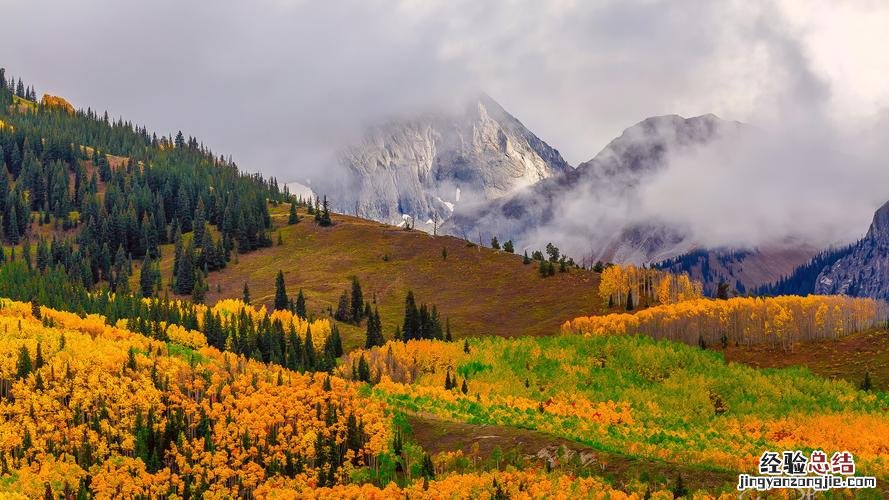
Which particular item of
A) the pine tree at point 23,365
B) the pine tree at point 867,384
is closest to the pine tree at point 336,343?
the pine tree at point 23,365

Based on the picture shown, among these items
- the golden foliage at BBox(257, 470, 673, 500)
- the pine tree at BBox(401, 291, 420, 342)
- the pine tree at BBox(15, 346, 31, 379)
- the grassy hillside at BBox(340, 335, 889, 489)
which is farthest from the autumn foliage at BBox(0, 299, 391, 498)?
the pine tree at BBox(401, 291, 420, 342)

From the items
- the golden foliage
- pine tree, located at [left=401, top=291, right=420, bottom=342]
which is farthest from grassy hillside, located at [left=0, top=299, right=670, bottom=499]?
pine tree, located at [left=401, top=291, right=420, bottom=342]

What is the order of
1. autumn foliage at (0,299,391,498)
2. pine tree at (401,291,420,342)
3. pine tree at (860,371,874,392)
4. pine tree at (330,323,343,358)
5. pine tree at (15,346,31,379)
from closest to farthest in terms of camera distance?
autumn foliage at (0,299,391,498) < pine tree at (15,346,31,379) < pine tree at (860,371,874,392) < pine tree at (330,323,343,358) < pine tree at (401,291,420,342)

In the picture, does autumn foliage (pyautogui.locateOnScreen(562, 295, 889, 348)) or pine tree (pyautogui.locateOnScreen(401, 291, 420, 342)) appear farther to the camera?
pine tree (pyautogui.locateOnScreen(401, 291, 420, 342))

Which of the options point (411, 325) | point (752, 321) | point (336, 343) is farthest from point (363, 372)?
point (752, 321)

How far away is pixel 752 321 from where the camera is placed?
540 feet

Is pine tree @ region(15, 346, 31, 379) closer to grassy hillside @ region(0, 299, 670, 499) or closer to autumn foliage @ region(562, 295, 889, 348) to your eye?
grassy hillside @ region(0, 299, 670, 499)

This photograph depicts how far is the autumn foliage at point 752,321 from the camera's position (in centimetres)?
16000

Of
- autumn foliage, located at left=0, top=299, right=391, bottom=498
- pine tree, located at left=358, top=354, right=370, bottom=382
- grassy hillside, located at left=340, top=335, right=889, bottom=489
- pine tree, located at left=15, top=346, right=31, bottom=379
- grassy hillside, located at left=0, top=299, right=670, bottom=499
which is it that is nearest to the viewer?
grassy hillside, located at left=0, top=299, right=670, bottom=499

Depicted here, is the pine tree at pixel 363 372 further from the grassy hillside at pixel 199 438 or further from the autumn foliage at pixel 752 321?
the autumn foliage at pixel 752 321

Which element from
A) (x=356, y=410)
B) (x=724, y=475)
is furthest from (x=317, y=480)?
(x=724, y=475)

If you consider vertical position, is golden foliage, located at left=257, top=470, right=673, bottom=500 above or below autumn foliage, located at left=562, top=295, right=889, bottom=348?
below

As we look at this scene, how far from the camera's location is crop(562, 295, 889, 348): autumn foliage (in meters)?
160

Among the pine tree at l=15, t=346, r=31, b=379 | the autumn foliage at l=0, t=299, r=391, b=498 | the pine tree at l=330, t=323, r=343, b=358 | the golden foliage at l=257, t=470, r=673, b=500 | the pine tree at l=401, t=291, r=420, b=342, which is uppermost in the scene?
the pine tree at l=401, t=291, r=420, b=342
